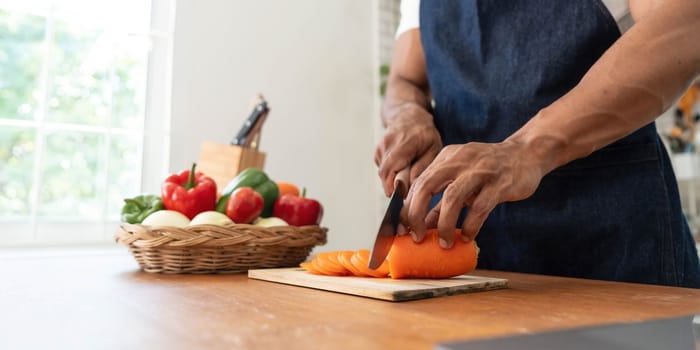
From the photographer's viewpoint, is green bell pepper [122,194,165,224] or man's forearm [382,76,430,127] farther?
man's forearm [382,76,430,127]

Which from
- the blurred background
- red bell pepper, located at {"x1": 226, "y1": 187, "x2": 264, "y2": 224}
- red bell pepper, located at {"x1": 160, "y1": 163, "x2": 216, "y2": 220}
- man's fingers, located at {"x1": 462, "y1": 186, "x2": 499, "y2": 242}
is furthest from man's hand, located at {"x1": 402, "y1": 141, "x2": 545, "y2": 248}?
the blurred background

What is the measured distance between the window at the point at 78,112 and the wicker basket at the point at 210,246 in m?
1.22

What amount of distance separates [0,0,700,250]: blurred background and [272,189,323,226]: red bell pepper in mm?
1100

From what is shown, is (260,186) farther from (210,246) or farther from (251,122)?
(251,122)

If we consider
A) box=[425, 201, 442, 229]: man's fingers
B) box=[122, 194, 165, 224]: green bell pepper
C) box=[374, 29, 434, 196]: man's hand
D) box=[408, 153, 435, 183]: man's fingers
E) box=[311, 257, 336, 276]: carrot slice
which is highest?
box=[374, 29, 434, 196]: man's hand

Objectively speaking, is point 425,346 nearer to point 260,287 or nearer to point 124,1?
point 260,287

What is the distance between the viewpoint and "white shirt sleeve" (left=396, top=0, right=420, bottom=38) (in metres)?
1.32

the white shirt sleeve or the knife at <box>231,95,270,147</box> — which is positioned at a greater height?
the white shirt sleeve

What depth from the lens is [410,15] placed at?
1.34 metres

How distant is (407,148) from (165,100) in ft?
5.03

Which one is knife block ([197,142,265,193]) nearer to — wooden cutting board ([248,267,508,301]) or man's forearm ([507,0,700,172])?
wooden cutting board ([248,267,508,301])

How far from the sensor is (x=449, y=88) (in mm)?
1163

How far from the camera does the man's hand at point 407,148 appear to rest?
96 cm

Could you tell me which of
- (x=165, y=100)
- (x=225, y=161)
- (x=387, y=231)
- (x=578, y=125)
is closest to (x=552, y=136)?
(x=578, y=125)
